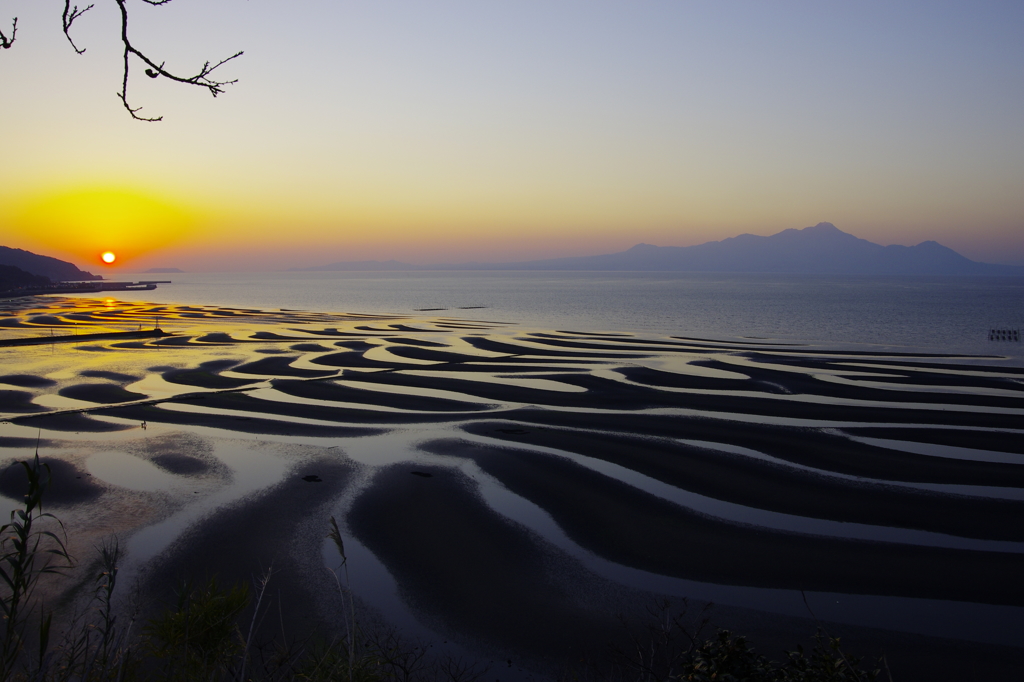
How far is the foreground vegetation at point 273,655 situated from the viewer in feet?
18.3

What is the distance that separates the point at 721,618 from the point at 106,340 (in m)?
45.5

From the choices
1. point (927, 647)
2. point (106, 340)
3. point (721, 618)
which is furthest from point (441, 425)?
point (106, 340)

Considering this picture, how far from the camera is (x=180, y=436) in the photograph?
18.3 metres

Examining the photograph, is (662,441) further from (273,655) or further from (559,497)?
(273,655)

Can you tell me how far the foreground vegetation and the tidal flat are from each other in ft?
2.02

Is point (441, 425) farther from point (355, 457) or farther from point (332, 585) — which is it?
point (332, 585)

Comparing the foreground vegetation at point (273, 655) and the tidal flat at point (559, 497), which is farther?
the tidal flat at point (559, 497)

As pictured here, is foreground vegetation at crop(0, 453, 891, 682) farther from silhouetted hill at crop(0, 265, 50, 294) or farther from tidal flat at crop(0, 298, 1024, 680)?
silhouetted hill at crop(0, 265, 50, 294)

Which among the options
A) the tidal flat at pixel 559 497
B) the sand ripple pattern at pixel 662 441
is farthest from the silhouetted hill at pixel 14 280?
the tidal flat at pixel 559 497

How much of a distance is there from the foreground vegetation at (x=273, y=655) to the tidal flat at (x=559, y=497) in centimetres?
61

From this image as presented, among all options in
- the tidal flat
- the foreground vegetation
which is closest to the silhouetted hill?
the tidal flat

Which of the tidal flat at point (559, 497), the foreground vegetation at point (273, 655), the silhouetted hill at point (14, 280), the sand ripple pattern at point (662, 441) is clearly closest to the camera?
the foreground vegetation at point (273, 655)

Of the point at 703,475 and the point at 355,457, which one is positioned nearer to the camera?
the point at 703,475

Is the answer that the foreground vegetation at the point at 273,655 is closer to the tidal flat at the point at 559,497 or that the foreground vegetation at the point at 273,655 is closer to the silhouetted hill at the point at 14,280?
the tidal flat at the point at 559,497
